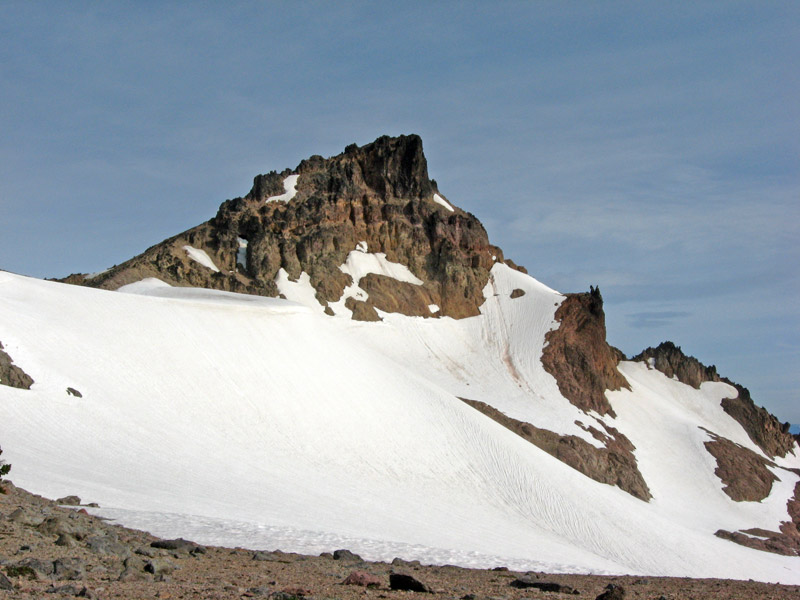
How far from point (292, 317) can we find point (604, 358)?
36.1 m

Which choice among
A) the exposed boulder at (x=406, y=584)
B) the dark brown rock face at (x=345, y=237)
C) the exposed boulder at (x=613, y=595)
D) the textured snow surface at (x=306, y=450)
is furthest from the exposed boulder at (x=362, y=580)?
the dark brown rock face at (x=345, y=237)

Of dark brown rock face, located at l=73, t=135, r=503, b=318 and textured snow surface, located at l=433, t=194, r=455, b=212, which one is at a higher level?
textured snow surface, located at l=433, t=194, r=455, b=212

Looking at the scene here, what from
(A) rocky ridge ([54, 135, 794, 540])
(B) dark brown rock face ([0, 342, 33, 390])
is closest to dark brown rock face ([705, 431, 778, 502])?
(A) rocky ridge ([54, 135, 794, 540])

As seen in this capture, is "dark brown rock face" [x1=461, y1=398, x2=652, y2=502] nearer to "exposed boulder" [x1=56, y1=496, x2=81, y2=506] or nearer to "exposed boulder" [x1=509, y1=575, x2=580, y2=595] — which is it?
"exposed boulder" [x1=56, y1=496, x2=81, y2=506]

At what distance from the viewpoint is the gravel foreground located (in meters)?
10.5

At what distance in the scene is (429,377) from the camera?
69375 millimetres

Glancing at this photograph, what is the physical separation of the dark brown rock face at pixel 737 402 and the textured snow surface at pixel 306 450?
1327 cm

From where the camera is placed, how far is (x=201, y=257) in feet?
248

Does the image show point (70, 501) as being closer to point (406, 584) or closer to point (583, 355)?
point (406, 584)

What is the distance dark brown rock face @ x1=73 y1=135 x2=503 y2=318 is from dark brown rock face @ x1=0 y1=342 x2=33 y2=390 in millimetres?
33079

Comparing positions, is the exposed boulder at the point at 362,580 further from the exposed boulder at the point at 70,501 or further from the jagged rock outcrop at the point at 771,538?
the jagged rock outcrop at the point at 771,538

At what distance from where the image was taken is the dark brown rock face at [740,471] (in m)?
68.1

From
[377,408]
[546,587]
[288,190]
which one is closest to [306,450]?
[377,408]

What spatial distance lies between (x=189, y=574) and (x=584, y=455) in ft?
174
